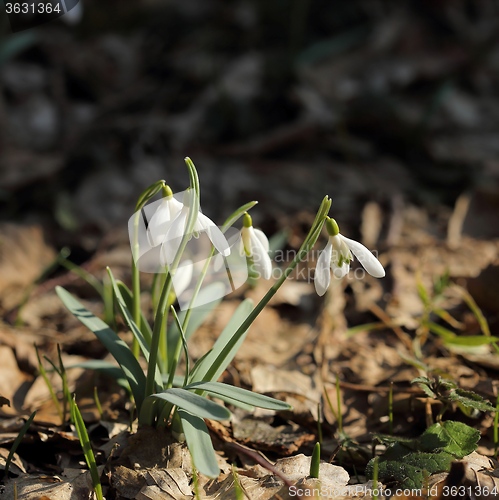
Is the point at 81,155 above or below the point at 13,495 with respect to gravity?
above

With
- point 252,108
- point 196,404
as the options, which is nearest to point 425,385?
point 196,404

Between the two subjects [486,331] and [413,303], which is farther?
[413,303]

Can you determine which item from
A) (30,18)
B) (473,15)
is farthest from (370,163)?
(30,18)

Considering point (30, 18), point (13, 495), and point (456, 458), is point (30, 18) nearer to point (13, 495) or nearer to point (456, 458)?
point (13, 495)

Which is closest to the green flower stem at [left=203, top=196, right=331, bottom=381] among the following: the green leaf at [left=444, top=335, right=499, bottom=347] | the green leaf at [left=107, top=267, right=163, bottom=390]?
the green leaf at [left=107, top=267, right=163, bottom=390]

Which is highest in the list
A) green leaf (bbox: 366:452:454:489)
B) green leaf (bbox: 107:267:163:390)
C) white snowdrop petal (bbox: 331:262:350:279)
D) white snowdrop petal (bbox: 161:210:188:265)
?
white snowdrop petal (bbox: 161:210:188:265)

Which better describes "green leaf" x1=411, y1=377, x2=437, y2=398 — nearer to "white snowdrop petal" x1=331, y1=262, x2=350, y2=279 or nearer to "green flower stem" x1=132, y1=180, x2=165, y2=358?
"white snowdrop petal" x1=331, y1=262, x2=350, y2=279

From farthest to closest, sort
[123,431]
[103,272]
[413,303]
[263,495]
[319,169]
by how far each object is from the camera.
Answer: [319,169], [103,272], [413,303], [123,431], [263,495]
